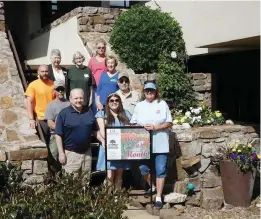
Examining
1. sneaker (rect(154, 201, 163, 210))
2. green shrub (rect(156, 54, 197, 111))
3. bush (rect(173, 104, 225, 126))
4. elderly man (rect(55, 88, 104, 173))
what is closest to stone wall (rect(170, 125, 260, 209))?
bush (rect(173, 104, 225, 126))

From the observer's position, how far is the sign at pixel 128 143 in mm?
5492

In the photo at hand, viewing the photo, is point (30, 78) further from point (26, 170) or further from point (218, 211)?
point (218, 211)

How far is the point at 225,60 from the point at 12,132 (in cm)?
582

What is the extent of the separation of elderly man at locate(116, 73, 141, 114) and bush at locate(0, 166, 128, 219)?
6.31ft

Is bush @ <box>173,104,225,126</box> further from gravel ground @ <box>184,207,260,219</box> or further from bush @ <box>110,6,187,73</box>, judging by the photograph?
gravel ground @ <box>184,207,260,219</box>

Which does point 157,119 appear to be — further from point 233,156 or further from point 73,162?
point 233,156

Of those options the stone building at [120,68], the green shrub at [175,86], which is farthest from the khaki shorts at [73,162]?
the green shrub at [175,86]

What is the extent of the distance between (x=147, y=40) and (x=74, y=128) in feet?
11.2

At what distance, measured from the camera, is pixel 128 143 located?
5.58m

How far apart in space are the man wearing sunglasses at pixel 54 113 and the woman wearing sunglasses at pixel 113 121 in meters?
0.52

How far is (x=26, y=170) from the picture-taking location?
212 inches

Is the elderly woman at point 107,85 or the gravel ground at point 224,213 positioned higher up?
the elderly woman at point 107,85

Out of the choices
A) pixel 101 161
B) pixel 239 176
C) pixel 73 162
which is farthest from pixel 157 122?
pixel 239 176

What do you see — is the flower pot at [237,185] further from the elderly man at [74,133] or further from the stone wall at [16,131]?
the stone wall at [16,131]
